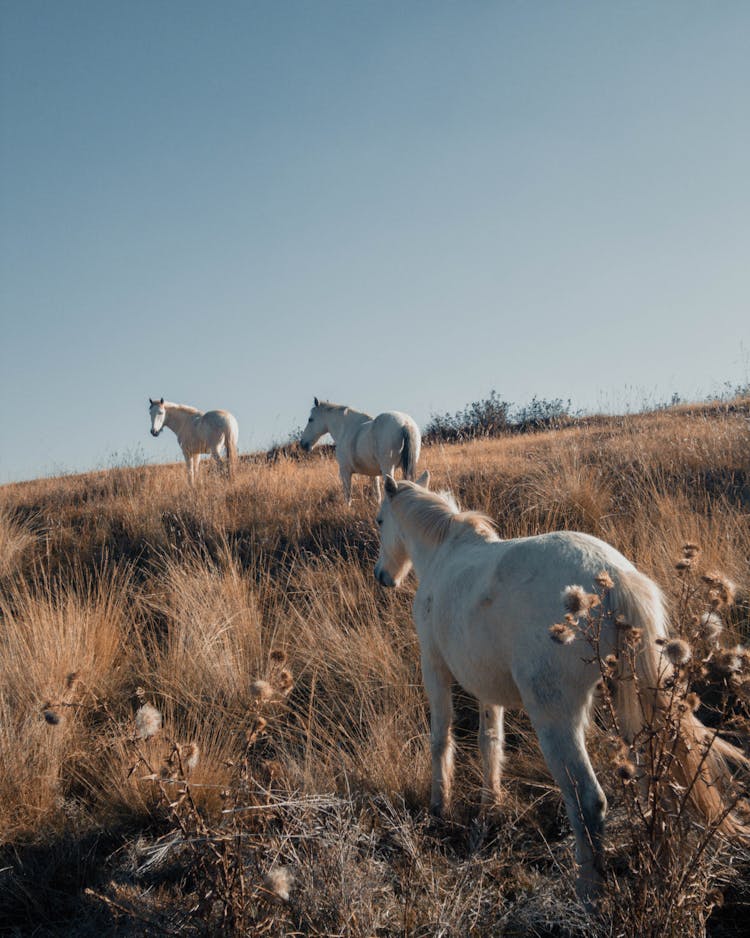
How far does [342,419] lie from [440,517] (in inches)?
306

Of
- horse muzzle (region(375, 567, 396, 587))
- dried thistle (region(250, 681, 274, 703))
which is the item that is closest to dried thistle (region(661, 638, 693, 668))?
dried thistle (region(250, 681, 274, 703))

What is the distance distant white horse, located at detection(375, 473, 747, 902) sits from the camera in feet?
7.41

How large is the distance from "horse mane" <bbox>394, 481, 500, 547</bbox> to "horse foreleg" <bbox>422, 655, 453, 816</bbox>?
0.73 meters

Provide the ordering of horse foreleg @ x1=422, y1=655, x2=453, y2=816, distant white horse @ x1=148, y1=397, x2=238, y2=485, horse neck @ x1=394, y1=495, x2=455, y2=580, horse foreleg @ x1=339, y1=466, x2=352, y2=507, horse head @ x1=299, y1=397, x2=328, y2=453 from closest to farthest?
horse foreleg @ x1=422, y1=655, x2=453, y2=816 → horse neck @ x1=394, y1=495, x2=455, y2=580 → horse foreleg @ x1=339, y1=466, x2=352, y2=507 → horse head @ x1=299, y1=397, x2=328, y2=453 → distant white horse @ x1=148, y1=397, x2=238, y2=485

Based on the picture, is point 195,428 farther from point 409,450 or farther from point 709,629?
point 709,629

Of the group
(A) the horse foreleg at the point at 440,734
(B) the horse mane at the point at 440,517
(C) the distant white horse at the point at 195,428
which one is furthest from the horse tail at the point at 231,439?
(A) the horse foreleg at the point at 440,734

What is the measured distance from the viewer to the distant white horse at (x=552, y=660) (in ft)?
7.41

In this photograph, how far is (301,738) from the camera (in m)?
4.02

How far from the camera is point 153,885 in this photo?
295 centimetres

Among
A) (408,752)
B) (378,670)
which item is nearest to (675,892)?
(408,752)

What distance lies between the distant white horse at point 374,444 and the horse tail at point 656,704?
6.64 meters

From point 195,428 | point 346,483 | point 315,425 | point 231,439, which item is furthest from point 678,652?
point 195,428

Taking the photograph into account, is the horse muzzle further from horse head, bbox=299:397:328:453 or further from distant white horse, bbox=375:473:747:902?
horse head, bbox=299:397:328:453

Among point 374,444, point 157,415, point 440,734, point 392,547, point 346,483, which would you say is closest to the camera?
point 440,734
